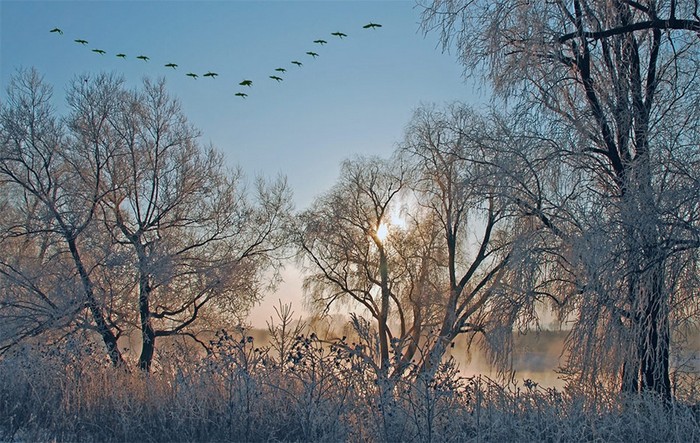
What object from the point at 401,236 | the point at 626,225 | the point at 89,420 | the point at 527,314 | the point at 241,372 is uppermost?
the point at 401,236

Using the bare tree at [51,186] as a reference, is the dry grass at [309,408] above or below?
below

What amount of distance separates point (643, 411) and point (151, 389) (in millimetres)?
5174

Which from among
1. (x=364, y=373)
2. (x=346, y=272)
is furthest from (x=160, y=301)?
(x=364, y=373)

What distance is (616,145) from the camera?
9.86 metres

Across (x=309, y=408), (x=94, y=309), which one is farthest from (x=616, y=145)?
(x=94, y=309)

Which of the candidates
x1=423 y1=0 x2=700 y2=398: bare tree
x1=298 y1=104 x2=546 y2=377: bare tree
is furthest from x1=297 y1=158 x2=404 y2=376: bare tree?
x1=423 y1=0 x2=700 y2=398: bare tree

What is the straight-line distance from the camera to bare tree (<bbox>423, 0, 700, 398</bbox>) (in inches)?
314

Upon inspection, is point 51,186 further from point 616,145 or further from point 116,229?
point 616,145

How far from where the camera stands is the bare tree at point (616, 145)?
7965mm

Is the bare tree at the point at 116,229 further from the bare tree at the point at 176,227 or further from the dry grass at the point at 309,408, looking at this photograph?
the dry grass at the point at 309,408

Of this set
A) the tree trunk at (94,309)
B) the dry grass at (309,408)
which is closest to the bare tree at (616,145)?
the dry grass at (309,408)

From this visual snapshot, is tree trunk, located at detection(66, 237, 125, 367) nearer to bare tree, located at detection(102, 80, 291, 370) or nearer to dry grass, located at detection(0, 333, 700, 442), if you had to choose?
bare tree, located at detection(102, 80, 291, 370)

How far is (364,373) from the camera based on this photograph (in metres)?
6.92

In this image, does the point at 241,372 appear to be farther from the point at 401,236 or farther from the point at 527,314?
the point at 401,236
